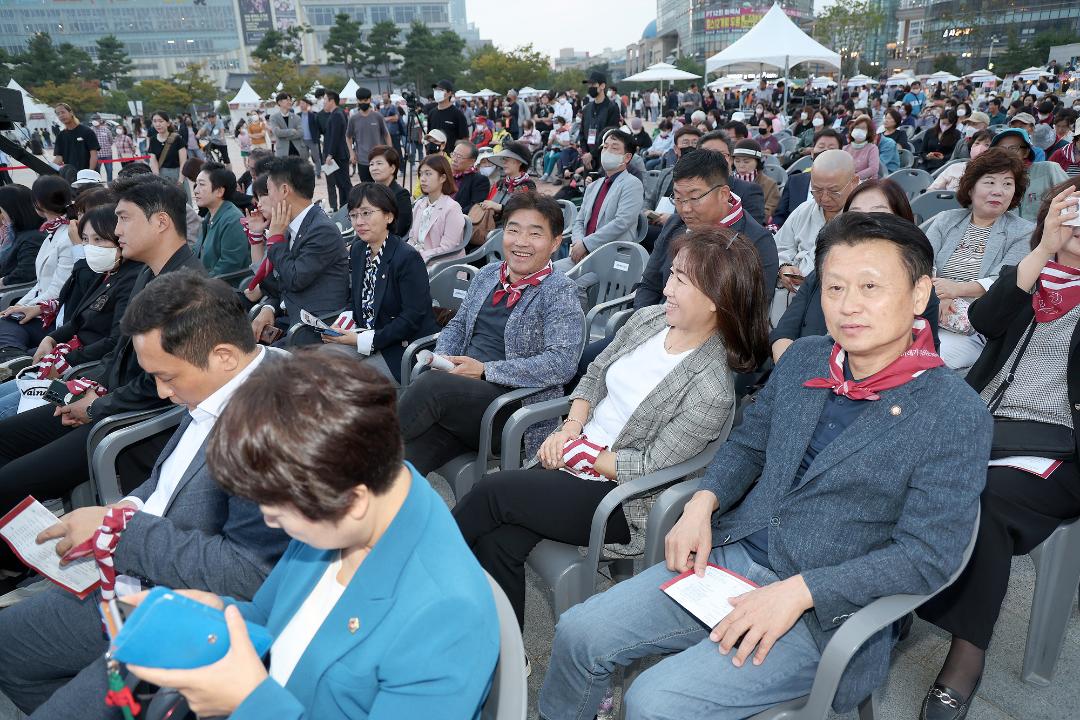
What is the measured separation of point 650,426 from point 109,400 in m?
2.08

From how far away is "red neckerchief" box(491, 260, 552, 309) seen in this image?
9.88ft

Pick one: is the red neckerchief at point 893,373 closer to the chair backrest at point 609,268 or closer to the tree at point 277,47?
the chair backrest at point 609,268

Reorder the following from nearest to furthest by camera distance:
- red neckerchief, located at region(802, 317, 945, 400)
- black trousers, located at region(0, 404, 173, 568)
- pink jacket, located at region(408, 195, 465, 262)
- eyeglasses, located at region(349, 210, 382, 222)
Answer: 1. red neckerchief, located at region(802, 317, 945, 400)
2. black trousers, located at region(0, 404, 173, 568)
3. eyeglasses, located at region(349, 210, 382, 222)
4. pink jacket, located at region(408, 195, 465, 262)

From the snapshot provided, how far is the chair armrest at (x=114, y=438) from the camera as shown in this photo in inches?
100

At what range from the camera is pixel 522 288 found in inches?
120

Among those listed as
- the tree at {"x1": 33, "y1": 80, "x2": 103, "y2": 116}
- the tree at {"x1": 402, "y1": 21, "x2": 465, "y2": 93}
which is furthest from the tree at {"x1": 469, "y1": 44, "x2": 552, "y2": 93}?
the tree at {"x1": 33, "y1": 80, "x2": 103, "y2": 116}

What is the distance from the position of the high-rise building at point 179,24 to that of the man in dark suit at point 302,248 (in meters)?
99.7

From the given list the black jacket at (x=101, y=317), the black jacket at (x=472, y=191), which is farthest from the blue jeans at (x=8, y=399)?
the black jacket at (x=472, y=191)

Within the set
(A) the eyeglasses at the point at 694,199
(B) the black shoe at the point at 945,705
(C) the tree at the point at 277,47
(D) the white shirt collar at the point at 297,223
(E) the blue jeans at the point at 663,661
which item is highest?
(C) the tree at the point at 277,47

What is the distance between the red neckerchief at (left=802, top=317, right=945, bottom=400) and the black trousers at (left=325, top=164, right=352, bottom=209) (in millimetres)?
9664

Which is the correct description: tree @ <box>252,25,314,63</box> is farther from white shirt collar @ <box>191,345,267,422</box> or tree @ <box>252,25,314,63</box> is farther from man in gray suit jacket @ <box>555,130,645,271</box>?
white shirt collar @ <box>191,345,267,422</box>

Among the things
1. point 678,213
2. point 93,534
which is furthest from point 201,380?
point 678,213

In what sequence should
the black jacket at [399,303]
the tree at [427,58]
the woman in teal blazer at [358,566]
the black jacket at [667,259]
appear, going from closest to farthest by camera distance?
the woman in teal blazer at [358,566] → the black jacket at [667,259] → the black jacket at [399,303] → the tree at [427,58]

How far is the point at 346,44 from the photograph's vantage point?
66.7 meters
